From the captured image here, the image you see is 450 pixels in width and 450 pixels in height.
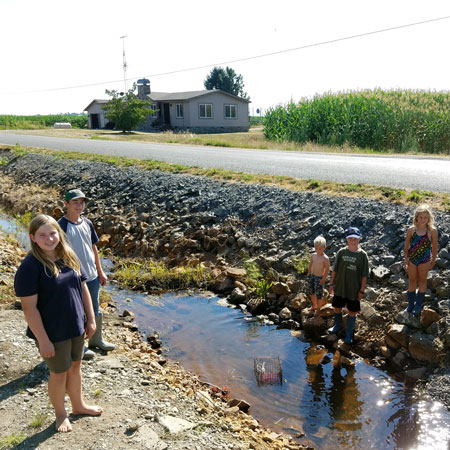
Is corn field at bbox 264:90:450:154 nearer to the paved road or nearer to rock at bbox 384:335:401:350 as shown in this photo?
the paved road

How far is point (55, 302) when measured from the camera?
3.60 m

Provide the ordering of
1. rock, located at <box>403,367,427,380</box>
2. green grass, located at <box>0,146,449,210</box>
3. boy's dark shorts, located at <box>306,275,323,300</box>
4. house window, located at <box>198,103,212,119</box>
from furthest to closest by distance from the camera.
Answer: house window, located at <box>198,103,212,119</box>
green grass, located at <box>0,146,449,210</box>
boy's dark shorts, located at <box>306,275,323,300</box>
rock, located at <box>403,367,427,380</box>

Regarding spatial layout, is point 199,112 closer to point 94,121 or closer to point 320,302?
point 94,121

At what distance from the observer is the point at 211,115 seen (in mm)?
44531

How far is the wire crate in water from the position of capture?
580 centimetres

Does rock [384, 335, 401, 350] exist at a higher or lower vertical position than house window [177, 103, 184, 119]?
lower

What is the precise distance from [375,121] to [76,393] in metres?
22.0

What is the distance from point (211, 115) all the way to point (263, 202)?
117 ft

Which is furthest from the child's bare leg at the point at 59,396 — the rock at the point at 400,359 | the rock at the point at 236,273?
the rock at the point at 236,273

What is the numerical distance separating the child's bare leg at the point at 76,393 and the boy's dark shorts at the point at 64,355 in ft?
0.47

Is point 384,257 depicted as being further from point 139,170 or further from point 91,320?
point 139,170

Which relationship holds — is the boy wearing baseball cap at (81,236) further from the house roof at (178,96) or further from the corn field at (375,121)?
the house roof at (178,96)

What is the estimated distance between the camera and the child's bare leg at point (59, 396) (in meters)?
3.77

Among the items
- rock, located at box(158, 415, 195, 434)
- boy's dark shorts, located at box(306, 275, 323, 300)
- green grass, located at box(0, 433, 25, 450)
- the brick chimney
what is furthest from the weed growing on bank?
the brick chimney
